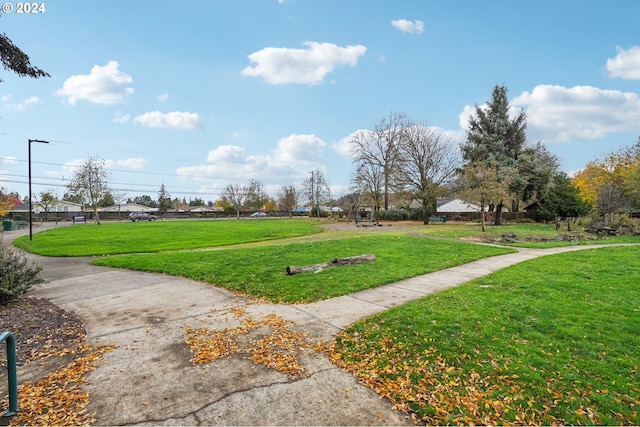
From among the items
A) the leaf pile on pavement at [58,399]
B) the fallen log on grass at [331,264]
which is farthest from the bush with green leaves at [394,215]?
the leaf pile on pavement at [58,399]

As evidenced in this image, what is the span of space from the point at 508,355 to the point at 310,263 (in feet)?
22.5

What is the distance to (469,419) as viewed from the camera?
2918 mm

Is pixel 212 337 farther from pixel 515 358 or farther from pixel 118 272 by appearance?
pixel 118 272

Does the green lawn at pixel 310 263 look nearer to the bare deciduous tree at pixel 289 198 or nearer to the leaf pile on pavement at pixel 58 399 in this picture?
the leaf pile on pavement at pixel 58 399

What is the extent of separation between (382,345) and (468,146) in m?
33.1

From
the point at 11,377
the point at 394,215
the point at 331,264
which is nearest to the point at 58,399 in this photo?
the point at 11,377

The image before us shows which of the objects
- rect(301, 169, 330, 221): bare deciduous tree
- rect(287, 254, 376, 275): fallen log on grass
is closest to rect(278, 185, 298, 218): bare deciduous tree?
rect(301, 169, 330, 221): bare deciduous tree

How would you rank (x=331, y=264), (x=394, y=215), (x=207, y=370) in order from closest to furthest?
(x=207, y=370) → (x=331, y=264) → (x=394, y=215)

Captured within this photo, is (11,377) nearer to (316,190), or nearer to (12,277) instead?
(12,277)

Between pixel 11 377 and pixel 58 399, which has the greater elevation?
pixel 11 377

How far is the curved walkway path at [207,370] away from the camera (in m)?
3.05

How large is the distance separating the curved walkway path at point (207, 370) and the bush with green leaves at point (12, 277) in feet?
2.22

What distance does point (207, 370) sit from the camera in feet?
12.7

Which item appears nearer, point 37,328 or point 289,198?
point 37,328
